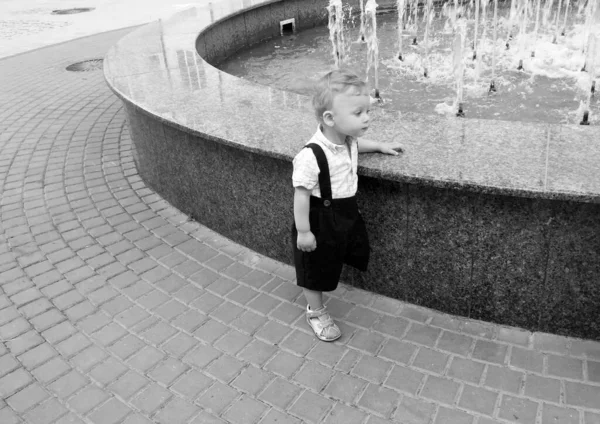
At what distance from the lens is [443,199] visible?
2.96 meters

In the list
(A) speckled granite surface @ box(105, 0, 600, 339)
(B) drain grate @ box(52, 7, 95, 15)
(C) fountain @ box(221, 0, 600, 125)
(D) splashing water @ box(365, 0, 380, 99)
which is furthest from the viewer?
(B) drain grate @ box(52, 7, 95, 15)

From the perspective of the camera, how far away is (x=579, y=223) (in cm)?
273

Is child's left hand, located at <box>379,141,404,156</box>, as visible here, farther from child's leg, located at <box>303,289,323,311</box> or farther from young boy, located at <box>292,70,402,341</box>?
child's leg, located at <box>303,289,323,311</box>

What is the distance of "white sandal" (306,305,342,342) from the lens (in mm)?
3137

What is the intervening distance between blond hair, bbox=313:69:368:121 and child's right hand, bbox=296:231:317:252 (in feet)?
1.98

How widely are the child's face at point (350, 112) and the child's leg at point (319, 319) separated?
970 millimetres

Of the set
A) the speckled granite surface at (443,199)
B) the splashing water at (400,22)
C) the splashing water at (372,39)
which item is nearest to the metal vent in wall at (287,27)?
the splashing water at (372,39)

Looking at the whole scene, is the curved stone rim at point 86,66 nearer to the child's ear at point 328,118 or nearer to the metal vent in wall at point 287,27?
the metal vent in wall at point 287,27

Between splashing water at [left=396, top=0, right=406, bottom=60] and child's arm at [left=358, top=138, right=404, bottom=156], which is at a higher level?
child's arm at [left=358, top=138, right=404, bottom=156]

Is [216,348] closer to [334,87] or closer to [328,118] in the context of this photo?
[328,118]

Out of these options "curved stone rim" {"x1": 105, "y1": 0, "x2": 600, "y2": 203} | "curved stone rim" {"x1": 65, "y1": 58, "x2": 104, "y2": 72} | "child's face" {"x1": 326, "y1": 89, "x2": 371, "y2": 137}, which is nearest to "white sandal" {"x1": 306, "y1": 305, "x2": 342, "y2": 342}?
"curved stone rim" {"x1": 105, "y1": 0, "x2": 600, "y2": 203}

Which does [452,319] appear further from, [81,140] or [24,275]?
[81,140]

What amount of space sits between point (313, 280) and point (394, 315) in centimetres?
57

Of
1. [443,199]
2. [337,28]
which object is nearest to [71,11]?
[337,28]
